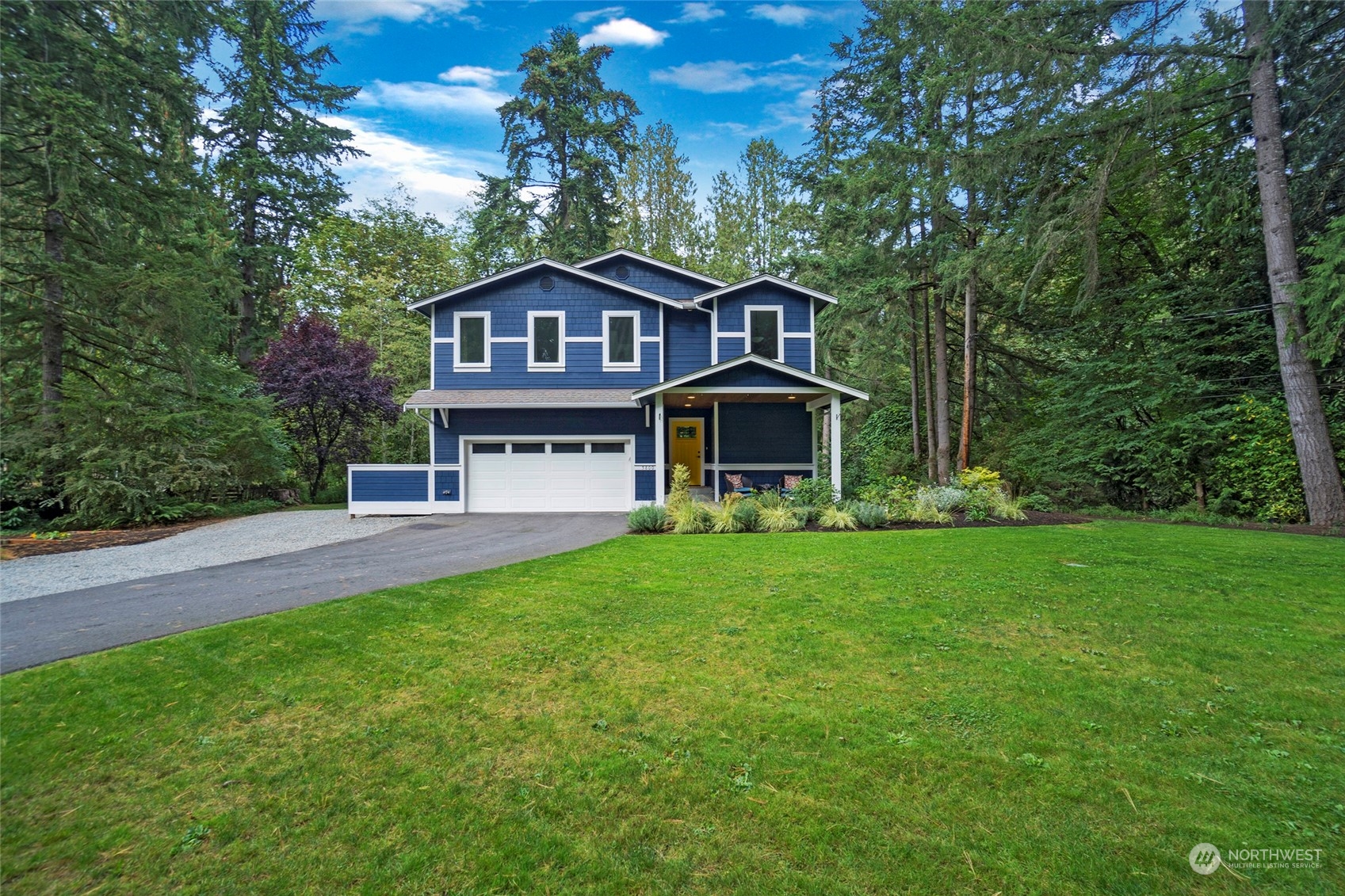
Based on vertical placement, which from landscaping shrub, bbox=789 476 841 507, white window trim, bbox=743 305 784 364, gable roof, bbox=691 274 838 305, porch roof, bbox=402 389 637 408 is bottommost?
landscaping shrub, bbox=789 476 841 507

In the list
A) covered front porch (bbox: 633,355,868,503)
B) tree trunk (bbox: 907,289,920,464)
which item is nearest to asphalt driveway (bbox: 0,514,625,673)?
covered front porch (bbox: 633,355,868,503)

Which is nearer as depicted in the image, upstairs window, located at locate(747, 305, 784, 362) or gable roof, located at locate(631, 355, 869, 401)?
gable roof, located at locate(631, 355, 869, 401)

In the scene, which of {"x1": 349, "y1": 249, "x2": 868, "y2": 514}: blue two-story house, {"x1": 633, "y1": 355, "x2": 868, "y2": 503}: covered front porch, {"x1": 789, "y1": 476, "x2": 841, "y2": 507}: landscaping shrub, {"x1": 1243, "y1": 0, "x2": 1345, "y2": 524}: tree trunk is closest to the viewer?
{"x1": 1243, "y1": 0, "x2": 1345, "y2": 524}: tree trunk

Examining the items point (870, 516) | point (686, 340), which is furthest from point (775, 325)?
point (870, 516)

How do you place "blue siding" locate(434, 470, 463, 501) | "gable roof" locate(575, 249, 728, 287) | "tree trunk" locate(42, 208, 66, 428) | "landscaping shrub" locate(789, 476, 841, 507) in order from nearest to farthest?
"tree trunk" locate(42, 208, 66, 428) → "landscaping shrub" locate(789, 476, 841, 507) → "blue siding" locate(434, 470, 463, 501) → "gable roof" locate(575, 249, 728, 287)

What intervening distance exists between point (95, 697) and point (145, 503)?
11.2 metres

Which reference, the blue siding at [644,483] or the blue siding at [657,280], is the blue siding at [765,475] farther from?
the blue siding at [657,280]

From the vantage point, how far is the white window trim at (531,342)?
15039mm

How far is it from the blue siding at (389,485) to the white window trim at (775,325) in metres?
9.55

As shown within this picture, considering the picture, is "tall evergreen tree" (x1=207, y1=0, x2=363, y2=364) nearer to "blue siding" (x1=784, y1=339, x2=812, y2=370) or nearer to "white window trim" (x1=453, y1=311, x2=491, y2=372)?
"white window trim" (x1=453, y1=311, x2=491, y2=372)

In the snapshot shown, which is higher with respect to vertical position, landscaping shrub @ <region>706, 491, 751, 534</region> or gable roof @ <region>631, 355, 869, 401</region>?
gable roof @ <region>631, 355, 869, 401</region>

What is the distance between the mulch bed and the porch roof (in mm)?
5394

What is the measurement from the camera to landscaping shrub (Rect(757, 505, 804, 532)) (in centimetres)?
1048

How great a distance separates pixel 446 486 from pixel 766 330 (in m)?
Answer: 9.89
